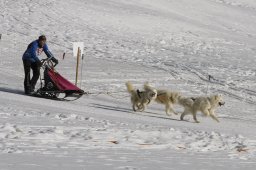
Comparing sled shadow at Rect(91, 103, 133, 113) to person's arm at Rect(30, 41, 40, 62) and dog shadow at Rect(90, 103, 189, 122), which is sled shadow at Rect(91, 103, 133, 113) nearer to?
dog shadow at Rect(90, 103, 189, 122)

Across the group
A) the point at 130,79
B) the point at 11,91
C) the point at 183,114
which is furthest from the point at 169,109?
the point at 130,79

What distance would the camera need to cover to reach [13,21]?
26031mm

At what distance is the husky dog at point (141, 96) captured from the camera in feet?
35.9

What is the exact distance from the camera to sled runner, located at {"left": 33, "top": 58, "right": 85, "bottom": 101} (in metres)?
11.3

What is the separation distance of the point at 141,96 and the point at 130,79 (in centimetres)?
487

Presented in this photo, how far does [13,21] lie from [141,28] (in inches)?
253

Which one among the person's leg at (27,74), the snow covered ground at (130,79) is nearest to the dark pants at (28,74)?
the person's leg at (27,74)

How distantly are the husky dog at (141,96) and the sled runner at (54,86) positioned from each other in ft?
3.41

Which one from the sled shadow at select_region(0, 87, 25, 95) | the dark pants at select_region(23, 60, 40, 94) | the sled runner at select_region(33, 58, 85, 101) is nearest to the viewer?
the sled runner at select_region(33, 58, 85, 101)

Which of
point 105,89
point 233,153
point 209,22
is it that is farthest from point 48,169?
point 209,22

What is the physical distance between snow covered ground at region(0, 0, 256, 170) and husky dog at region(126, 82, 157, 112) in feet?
0.65

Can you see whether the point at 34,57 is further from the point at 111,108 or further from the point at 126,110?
the point at 126,110

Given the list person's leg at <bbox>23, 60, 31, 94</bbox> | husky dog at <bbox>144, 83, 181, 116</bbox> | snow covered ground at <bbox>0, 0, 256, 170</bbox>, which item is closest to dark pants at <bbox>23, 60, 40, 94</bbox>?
person's leg at <bbox>23, 60, 31, 94</bbox>

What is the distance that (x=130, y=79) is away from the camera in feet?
52.4
